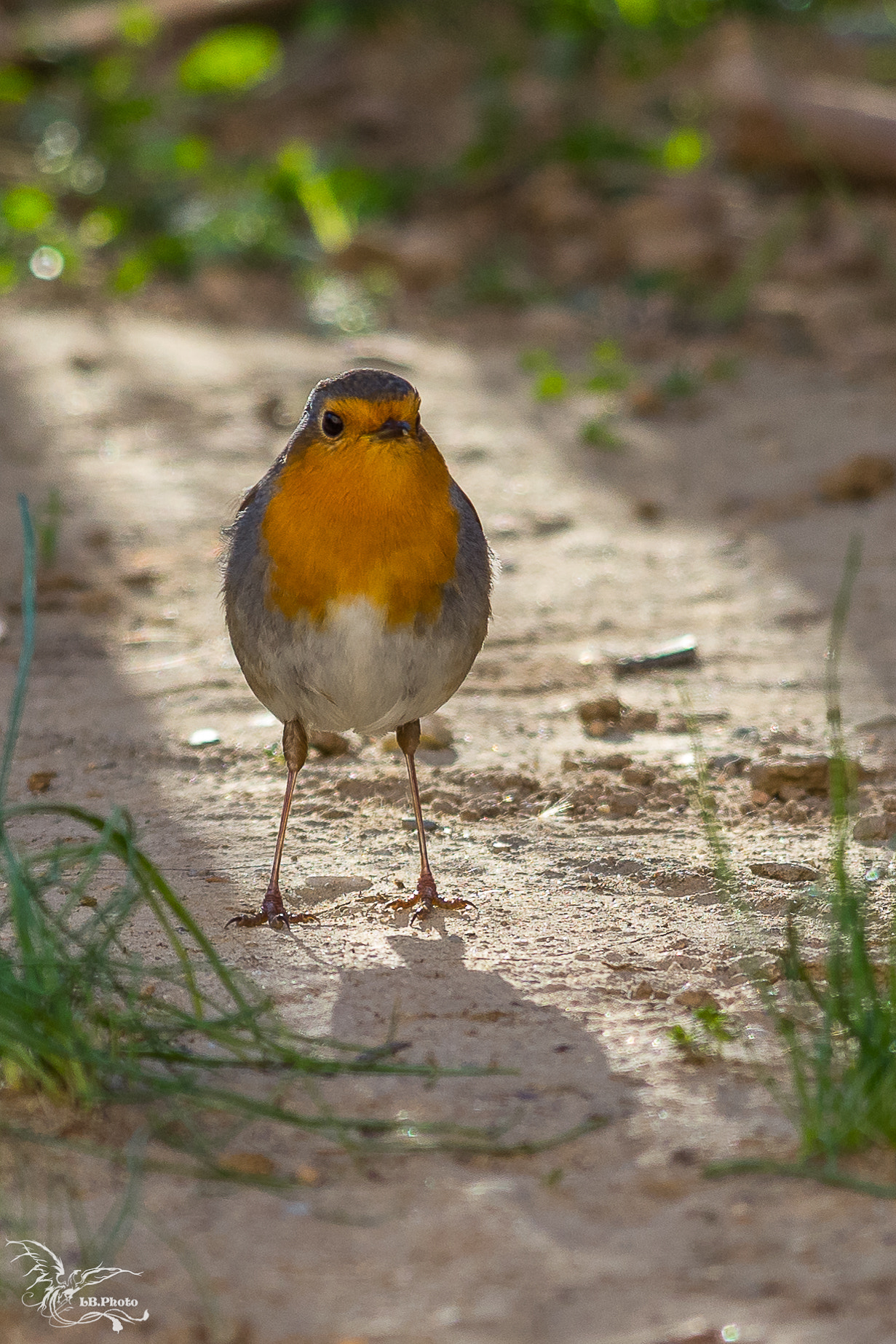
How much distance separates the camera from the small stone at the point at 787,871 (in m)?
3.24

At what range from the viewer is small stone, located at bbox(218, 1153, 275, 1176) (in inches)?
85.7

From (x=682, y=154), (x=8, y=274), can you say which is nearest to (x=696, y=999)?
(x=8, y=274)

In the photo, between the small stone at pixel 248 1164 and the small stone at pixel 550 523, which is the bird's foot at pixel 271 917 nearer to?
the small stone at pixel 248 1164

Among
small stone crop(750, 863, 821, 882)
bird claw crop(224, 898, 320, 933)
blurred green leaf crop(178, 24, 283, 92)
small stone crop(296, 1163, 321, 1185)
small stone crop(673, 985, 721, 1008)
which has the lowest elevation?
bird claw crop(224, 898, 320, 933)

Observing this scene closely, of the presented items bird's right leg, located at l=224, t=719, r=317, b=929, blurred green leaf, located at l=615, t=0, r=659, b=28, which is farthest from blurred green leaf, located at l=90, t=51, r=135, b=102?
bird's right leg, located at l=224, t=719, r=317, b=929

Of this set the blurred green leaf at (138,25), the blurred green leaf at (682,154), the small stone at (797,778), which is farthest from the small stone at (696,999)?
the blurred green leaf at (138,25)

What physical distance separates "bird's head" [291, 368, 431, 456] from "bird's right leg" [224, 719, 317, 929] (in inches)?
25.9

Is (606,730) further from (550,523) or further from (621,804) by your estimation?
(550,523)

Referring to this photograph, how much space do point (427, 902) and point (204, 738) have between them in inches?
44.5

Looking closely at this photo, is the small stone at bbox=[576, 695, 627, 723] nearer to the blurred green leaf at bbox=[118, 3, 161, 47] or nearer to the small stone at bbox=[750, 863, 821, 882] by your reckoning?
the small stone at bbox=[750, 863, 821, 882]

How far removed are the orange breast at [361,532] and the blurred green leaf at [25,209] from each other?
18.6ft

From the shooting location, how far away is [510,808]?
12.2ft

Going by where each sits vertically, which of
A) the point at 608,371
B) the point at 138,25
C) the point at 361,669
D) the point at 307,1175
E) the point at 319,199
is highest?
the point at 138,25

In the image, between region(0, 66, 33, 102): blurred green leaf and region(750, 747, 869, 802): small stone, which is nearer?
region(750, 747, 869, 802): small stone
